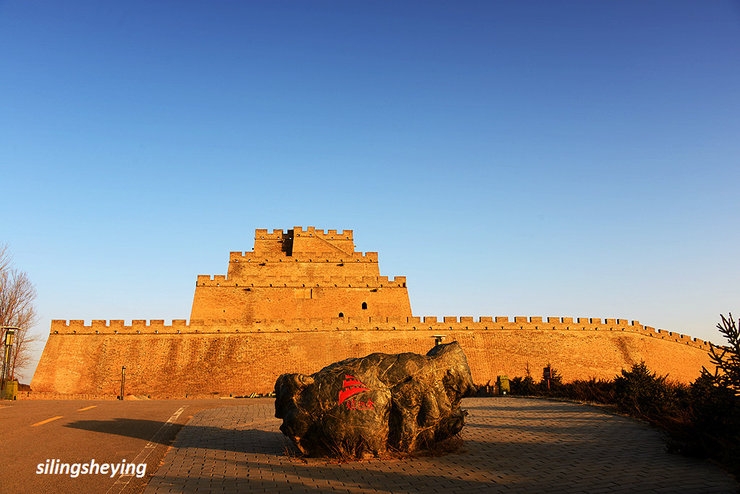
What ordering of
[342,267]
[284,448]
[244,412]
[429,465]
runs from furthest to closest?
[342,267], [244,412], [284,448], [429,465]

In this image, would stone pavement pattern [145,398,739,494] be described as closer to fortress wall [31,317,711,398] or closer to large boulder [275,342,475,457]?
large boulder [275,342,475,457]

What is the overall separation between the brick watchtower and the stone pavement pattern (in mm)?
24076

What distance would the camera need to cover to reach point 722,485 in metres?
6.52

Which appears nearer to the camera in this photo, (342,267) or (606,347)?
(606,347)

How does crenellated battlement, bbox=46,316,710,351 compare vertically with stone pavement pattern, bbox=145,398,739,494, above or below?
above

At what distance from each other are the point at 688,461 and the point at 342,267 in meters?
32.0

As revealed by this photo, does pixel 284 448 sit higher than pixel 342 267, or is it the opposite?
pixel 342 267

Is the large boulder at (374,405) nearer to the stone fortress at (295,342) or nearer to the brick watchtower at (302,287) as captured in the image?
the stone fortress at (295,342)

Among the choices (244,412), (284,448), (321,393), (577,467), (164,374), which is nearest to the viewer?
(577,467)

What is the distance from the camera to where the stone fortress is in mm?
29359

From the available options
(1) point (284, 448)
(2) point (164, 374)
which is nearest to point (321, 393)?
(1) point (284, 448)

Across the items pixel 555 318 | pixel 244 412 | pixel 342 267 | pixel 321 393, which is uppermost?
pixel 342 267

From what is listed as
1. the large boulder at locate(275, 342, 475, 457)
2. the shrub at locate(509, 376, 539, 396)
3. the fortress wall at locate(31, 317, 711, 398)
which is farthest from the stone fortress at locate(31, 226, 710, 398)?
the large boulder at locate(275, 342, 475, 457)

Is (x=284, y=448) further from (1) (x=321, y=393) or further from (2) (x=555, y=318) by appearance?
(2) (x=555, y=318)
